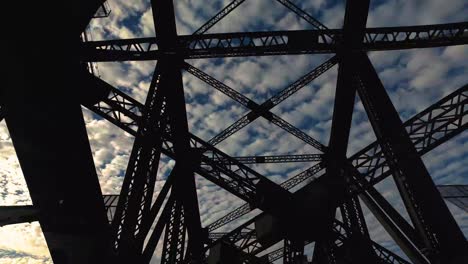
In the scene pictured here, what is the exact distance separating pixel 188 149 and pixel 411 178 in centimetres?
661

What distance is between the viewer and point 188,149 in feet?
30.4

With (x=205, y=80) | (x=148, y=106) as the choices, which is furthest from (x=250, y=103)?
(x=148, y=106)

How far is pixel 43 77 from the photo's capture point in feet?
15.8

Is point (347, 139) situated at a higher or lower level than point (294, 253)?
higher

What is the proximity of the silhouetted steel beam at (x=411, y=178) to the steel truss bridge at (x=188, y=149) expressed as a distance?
28 millimetres

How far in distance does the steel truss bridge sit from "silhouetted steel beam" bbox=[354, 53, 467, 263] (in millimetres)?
28

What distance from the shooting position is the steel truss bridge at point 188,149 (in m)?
5.07

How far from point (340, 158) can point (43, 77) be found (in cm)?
918

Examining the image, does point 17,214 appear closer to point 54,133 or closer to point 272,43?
point 54,133

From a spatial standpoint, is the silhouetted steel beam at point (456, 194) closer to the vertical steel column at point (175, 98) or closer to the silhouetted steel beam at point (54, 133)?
the vertical steel column at point (175, 98)

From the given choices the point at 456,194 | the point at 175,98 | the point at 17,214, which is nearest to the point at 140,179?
the point at 17,214

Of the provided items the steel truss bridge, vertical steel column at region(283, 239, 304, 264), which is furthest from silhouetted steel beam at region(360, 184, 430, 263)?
vertical steel column at region(283, 239, 304, 264)

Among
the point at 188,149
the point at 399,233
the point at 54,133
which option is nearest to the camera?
the point at 54,133

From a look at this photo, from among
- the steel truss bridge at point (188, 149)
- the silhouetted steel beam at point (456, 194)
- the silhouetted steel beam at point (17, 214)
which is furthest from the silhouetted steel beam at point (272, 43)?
the silhouetted steel beam at point (456, 194)
